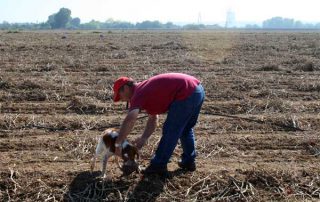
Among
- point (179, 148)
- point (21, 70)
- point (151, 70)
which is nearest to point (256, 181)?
point (179, 148)

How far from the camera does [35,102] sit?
29.5 ft

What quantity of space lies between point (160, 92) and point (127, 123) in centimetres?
51

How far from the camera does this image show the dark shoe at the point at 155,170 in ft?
17.0

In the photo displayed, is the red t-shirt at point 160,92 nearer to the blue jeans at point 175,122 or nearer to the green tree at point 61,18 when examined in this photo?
the blue jeans at point 175,122

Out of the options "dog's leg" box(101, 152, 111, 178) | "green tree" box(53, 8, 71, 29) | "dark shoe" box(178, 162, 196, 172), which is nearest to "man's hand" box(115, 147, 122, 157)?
"dog's leg" box(101, 152, 111, 178)

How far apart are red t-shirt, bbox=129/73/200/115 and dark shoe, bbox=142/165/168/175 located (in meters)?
0.70

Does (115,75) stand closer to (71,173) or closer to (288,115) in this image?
(288,115)

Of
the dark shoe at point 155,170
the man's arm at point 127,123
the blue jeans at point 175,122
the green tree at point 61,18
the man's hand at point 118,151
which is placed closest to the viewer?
the man's arm at point 127,123

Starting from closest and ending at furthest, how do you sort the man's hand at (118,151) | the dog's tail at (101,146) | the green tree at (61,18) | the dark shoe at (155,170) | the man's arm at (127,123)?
the man's arm at (127,123)
the man's hand at (118,151)
the dog's tail at (101,146)
the dark shoe at (155,170)
the green tree at (61,18)

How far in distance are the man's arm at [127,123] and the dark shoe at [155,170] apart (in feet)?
2.23

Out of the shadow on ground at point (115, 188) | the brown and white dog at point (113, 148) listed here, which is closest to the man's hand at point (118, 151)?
the brown and white dog at point (113, 148)

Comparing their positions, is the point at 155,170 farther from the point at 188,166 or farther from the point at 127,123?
the point at 127,123

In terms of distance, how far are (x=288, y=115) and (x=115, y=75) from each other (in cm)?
587

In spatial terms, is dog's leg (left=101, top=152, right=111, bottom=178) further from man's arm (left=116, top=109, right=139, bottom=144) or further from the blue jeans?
the blue jeans
